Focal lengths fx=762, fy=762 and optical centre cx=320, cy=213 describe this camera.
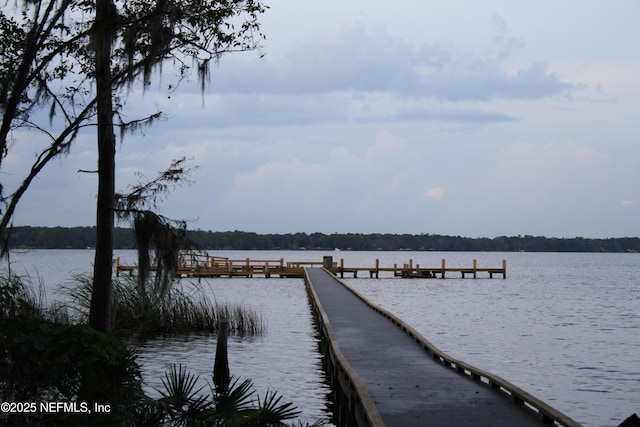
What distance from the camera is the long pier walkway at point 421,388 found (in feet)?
29.6

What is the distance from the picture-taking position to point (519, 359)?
20.9 metres

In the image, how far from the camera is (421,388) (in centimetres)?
1094

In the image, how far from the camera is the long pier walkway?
903 cm

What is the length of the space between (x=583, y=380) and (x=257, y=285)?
110ft

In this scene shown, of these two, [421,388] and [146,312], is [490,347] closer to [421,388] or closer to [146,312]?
[146,312]

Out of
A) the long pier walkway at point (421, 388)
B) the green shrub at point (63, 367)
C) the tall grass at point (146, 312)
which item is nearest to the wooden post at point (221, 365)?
the long pier walkway at point (421, 388)

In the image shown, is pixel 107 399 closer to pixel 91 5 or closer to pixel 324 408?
pixel 91 5

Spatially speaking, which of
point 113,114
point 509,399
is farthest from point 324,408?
point 113,114

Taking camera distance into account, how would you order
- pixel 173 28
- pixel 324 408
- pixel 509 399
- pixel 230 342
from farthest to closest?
pixel 230 342, pixel 324 408, pixel 173 28, pixel 509 399

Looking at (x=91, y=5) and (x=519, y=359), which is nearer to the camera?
(x=91, y=5)

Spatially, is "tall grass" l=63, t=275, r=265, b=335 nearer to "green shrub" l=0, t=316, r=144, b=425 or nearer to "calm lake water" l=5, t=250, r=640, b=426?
"calm lake water" l=5, t=250, r=640, b=426

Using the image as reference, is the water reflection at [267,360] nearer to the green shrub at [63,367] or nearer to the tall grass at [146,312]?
the tall grass at [146,312]

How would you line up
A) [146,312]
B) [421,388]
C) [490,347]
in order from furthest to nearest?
1. [490,347]
2. [146,312]
3. [421,388]

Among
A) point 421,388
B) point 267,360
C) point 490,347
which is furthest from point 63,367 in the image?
point 490,347
